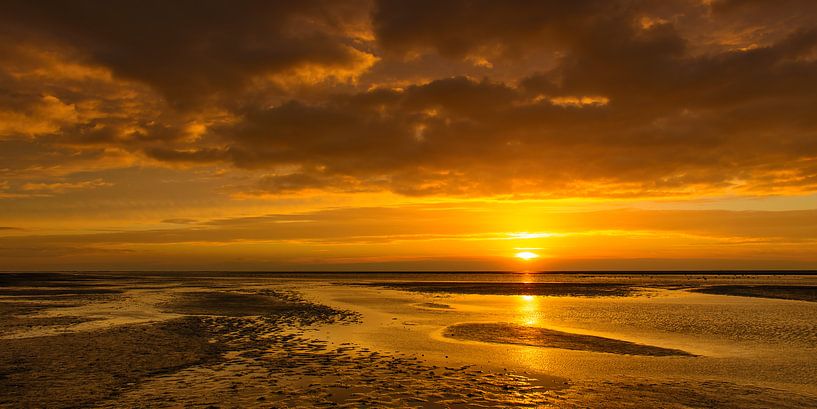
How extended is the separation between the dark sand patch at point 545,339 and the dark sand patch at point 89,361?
1183 cm

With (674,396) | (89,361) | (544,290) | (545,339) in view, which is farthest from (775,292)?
(89,361)

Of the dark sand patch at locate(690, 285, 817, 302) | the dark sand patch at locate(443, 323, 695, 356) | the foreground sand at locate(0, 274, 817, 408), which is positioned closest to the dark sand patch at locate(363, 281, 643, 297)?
the dark sand patch at locate(690, 285, 817, 302)

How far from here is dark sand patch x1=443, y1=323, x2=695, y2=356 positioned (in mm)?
21891

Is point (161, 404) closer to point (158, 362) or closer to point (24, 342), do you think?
point (158, 362)

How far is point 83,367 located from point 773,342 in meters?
A: 26.6

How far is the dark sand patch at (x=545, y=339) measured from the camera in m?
21.9

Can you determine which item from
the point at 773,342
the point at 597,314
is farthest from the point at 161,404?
the point at 597,314

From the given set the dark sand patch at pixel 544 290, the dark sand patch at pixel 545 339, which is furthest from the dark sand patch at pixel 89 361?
the dark sand patch at pixel 544 290

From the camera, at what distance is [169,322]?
30.3 meters

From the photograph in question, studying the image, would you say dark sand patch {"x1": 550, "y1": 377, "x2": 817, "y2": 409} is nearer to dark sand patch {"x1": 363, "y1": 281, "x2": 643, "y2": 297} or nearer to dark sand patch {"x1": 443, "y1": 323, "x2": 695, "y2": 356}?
dark sand patch {"x1": 443, "y1": 323, "x2": 695, "y2": 356}

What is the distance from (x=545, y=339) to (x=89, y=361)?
704 inches

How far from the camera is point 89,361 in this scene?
18344 millimetres

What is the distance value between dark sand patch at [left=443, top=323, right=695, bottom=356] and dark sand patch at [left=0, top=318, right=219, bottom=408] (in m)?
11.8

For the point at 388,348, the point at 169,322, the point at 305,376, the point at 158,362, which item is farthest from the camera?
the point at 169,322
